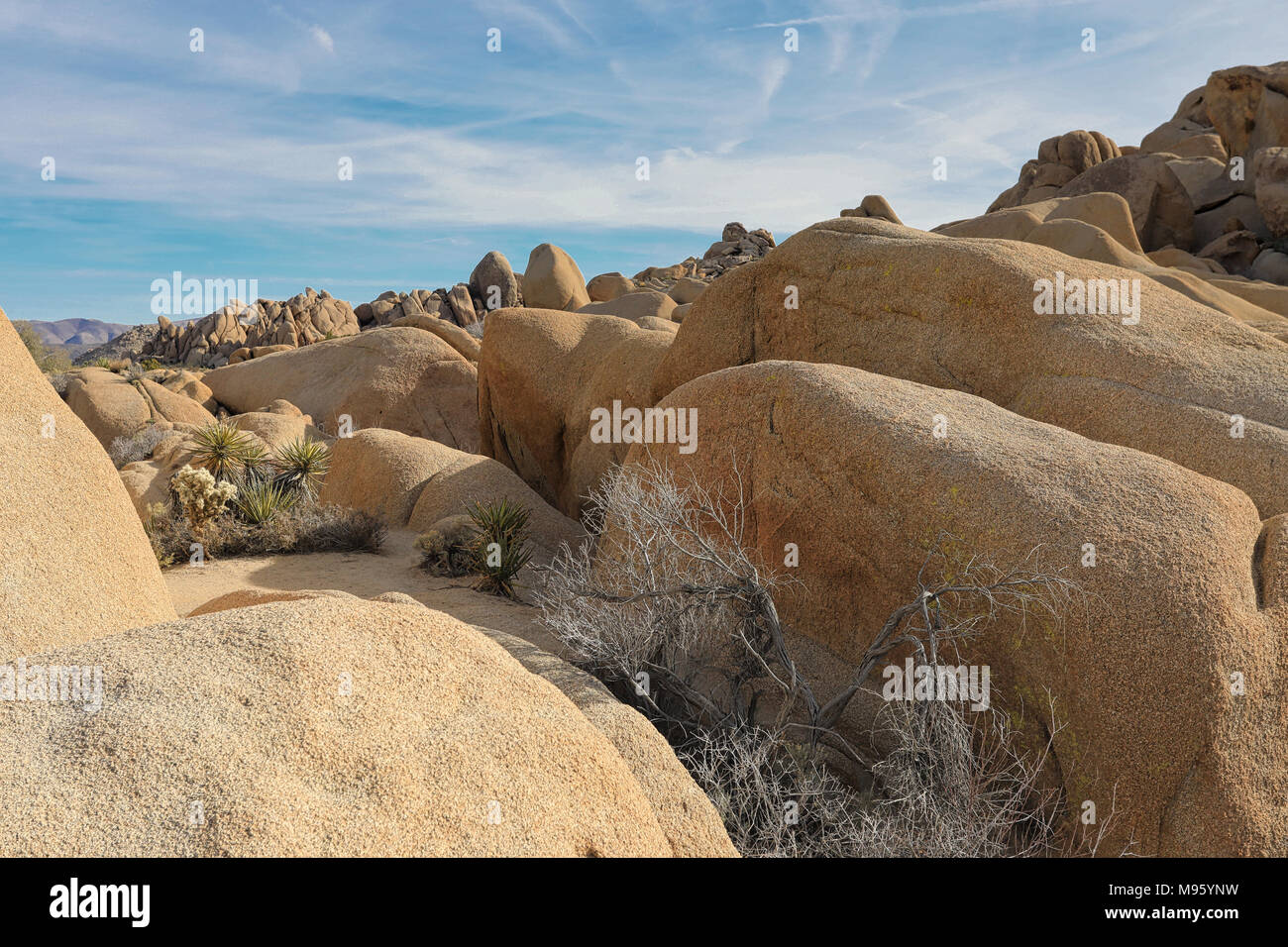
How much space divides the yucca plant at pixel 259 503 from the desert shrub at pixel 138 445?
22.9 ft

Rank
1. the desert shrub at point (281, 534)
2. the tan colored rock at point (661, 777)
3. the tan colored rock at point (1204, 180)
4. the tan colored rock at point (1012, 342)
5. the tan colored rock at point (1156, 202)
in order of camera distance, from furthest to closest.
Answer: the tan colored rock at point (1204, 180) → the tan colored rock at point (1156, 202) → the desert shrub at point (281, 534) → the tan colored rock at point (1012, 342) → the tan colored rock at point (661, 777)

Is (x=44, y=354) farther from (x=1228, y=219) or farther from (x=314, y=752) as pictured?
(x=1228, y=219)

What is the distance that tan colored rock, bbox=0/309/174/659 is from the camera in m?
4.59

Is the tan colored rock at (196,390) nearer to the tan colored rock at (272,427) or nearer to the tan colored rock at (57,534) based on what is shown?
the tan colored rock at (272,427)

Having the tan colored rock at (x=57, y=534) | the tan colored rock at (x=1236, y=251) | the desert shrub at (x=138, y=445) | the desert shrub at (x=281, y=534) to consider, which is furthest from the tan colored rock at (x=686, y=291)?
the tan colored rock at (x=57, y=534)

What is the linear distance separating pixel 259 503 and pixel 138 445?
879 cm

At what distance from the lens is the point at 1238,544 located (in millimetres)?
5086

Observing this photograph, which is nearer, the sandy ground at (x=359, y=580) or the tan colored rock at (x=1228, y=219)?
the sandy ground at (x=359, y=580)

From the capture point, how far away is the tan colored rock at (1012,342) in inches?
268

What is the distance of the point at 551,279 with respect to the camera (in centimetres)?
3434

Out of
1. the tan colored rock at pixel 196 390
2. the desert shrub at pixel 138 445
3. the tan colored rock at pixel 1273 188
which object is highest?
the tan colored rock at pixel 1273 188

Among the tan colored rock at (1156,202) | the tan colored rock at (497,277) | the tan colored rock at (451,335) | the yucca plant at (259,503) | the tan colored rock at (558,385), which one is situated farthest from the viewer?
the tan colored rock at (497,277)

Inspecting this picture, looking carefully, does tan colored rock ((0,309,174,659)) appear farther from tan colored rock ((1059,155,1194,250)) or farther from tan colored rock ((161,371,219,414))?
tan colored rock ((1059,155,1194,250))

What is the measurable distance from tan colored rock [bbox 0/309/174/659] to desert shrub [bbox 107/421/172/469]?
1390cm
